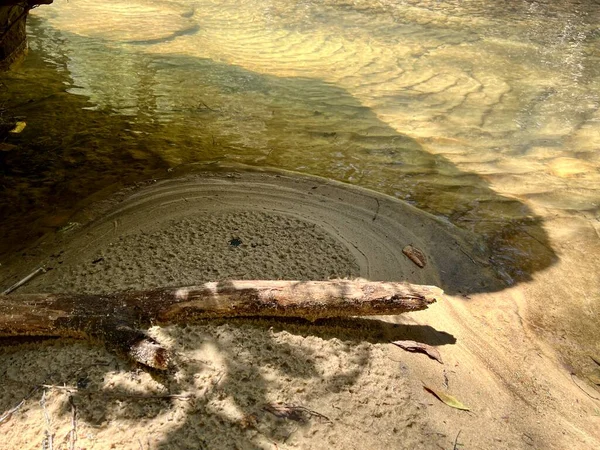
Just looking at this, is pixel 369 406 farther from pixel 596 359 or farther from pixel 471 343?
pixel 596 359

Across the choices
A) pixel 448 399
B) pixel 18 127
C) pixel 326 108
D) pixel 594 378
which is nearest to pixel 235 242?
pixel 448 399

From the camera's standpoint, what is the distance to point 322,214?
13.6 feet

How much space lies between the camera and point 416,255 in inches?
146

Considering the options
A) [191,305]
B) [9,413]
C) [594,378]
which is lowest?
[594,378]

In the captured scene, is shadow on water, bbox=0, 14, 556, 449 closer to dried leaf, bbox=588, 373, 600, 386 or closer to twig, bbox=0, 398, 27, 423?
twig, bbox=0, 398, 27, 423

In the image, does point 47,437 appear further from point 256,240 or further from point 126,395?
→ point 256,240

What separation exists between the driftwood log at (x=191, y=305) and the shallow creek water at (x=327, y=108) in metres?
1.58

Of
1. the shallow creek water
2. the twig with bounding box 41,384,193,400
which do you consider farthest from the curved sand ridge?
the twig with bounding box 41,384,193,400

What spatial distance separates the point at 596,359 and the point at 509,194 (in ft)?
7.47

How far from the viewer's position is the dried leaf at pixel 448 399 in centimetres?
238

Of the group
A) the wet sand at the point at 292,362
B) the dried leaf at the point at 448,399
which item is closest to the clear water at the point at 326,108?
the wet sand at the point at 292,362

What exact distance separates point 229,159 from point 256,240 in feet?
6.21

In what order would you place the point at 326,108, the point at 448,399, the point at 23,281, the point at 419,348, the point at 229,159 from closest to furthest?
the point at 448,399, the point at 419,348, the point at 23,281, the point at 229,159, the point at 326,108

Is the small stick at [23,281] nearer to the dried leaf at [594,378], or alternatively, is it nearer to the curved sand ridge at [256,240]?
the curved sand ridge at [256,240]
